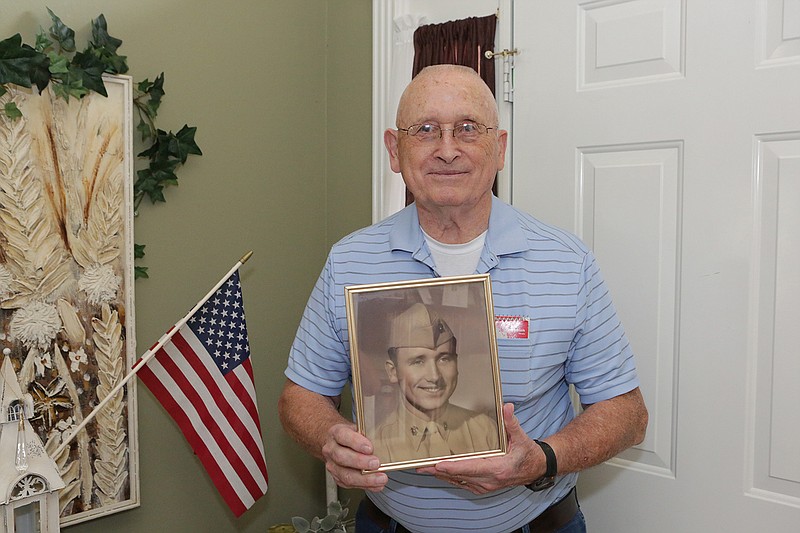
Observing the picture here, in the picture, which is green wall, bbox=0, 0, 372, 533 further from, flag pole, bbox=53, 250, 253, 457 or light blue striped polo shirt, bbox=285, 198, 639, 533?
light blue striped polo shirt, bbox=285, 198, 639, 533

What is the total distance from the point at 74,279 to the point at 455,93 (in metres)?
0.99

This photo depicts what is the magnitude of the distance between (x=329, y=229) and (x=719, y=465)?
1334 mm

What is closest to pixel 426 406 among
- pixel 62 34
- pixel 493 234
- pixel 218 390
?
pixel 493 234

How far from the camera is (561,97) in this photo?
1.74 meters

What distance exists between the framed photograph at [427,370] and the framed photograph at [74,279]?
0.86 meters

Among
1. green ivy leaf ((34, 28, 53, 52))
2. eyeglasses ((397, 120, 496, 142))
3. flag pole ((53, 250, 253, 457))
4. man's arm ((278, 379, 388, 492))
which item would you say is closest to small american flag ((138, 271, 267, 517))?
flag pole ((53, 250, 253, 457))

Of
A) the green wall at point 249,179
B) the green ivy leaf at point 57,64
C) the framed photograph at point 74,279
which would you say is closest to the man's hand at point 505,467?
the framed photograph at point 74,279

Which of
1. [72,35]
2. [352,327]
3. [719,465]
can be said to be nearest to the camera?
[352,327]

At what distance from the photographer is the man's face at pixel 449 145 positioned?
130 centimetres

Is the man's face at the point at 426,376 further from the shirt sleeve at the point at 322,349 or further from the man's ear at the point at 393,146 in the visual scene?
the man's ear at the point at 393,146

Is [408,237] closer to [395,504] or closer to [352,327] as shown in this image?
[352,327]

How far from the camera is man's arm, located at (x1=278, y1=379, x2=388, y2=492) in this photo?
1.13 meters

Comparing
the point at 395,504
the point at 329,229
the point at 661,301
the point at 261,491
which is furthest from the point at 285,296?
the point at 661,301

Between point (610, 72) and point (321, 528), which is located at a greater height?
point (610, 72)
